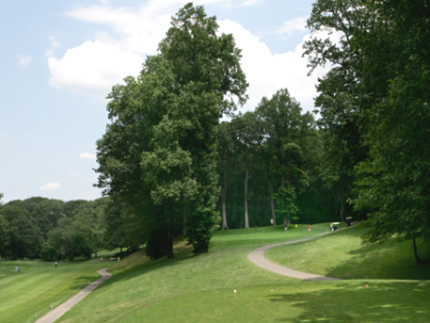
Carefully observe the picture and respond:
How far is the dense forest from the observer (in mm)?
12602

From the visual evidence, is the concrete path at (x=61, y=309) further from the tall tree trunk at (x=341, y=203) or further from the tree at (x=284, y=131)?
the tall tree trunk at (x=341, y=203)

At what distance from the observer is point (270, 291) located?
1453 centimetres

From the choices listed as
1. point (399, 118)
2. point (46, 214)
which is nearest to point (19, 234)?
point (46, 214)

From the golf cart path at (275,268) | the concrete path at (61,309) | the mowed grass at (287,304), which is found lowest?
the concrete path at (61,309)

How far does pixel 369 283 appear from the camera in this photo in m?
14.4

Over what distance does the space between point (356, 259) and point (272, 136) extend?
35853 millimetres

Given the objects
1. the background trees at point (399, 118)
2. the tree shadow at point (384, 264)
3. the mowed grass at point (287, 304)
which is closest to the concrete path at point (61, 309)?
the mowed grass at point (287, 304)

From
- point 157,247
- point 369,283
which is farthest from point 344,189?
point 369,283

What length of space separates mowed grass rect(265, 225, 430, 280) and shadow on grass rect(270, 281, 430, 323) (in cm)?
362

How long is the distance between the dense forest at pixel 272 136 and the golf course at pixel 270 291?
2159mm

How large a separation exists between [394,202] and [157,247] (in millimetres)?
28276

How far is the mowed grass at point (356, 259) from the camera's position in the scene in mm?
18281

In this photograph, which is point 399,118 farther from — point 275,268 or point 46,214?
point 46,214

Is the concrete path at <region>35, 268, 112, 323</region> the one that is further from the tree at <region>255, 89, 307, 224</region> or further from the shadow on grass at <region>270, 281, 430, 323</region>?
the tree at <region>255, 89, 307, 224</region>
